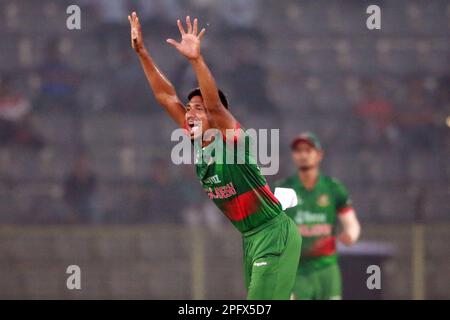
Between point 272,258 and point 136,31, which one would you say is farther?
point 136,31

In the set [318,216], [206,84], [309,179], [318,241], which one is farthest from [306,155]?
[206,84]

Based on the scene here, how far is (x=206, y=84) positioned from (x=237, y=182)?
895 millimetres

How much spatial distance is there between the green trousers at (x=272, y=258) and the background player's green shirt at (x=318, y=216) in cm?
299

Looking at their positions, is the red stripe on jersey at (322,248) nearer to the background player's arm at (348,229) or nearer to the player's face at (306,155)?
the background player's arm at (348,229)

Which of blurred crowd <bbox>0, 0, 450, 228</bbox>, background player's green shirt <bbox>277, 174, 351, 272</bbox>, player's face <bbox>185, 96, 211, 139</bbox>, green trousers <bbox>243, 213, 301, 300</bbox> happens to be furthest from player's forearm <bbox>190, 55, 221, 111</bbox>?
blurred crowd <bbox>0, 0, 450, 228</bbox>

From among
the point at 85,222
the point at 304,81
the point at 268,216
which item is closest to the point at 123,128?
the point at 85,222

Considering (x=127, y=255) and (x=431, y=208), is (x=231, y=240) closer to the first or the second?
(x=127, y=255)

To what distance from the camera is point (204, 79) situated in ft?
25.5

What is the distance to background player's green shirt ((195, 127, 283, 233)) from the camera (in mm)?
8258

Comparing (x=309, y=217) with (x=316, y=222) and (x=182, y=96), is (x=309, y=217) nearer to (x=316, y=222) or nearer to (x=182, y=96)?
(x=316, y=222)

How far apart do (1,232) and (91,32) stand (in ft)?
11.6

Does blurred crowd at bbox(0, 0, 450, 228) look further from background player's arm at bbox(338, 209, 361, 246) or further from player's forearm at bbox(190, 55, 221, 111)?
player's forearm at bbox(190, 55, 221, 111)

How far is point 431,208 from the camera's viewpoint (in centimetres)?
1477

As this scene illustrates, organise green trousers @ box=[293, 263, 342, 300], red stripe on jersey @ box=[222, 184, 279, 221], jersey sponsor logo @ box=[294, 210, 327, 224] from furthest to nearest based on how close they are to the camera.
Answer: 1. jersey sponsor logo @ box=[294, 210, 327, 224]
2. green trousers @ box=[293, 263, 342, 300]
3. red stripe on jersey @ box=[222, 184, 279, 221]
